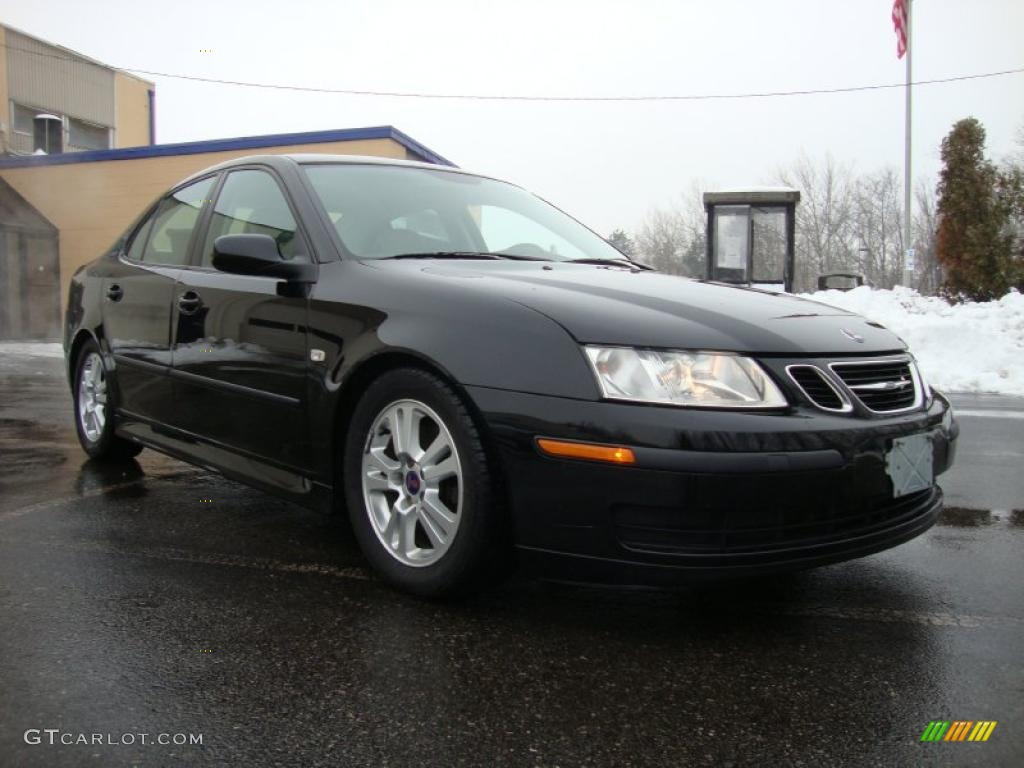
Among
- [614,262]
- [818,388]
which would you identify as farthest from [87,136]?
[818,388]

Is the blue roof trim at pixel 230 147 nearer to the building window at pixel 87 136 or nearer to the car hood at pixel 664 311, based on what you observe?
the building window at pixel 87 136

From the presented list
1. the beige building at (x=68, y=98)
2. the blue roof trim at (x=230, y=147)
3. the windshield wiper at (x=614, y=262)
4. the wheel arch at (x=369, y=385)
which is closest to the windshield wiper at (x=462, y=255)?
the windshield wiper at (x=614, y=262)

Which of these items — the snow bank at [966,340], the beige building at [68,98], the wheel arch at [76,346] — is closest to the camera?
the wheel arch at [76,346]

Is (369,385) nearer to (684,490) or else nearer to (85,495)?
(684,490)

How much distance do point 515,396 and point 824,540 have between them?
0.91 meters

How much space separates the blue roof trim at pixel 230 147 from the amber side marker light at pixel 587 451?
37.6ft

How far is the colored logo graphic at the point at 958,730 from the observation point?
188 centimetres

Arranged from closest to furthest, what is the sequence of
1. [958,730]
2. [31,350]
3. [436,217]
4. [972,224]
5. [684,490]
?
[958,730], [684,490], [436,217], [31,350], [972,224]

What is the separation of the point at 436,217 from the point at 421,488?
1341 millimetres

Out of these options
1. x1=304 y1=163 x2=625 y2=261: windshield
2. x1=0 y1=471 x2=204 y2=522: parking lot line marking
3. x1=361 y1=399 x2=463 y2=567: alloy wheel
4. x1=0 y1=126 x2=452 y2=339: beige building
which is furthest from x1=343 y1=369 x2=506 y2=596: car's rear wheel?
x1=0 y1=126 x2=452 y2=339: beige building

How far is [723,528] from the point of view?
7.32 feet

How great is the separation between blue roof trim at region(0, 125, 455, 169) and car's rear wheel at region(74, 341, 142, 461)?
911 cm

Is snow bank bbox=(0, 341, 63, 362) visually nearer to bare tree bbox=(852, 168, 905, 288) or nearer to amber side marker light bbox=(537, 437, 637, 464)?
amber side marker light bbox=(537, 437, 637, 464)

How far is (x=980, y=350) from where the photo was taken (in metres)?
9.88
